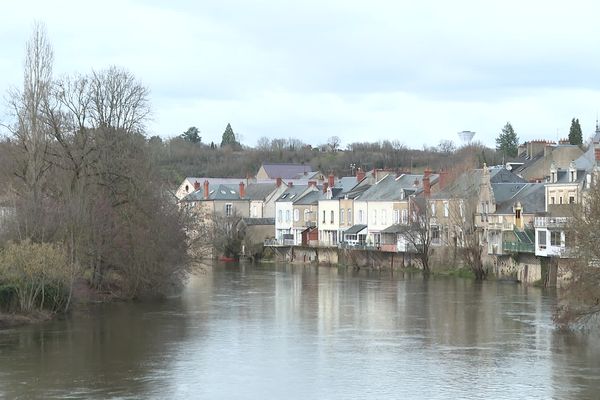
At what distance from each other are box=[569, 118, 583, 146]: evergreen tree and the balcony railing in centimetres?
3611

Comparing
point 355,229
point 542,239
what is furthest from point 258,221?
point 542,239

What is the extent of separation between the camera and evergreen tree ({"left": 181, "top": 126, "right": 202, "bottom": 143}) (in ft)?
640

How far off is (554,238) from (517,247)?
420 cm

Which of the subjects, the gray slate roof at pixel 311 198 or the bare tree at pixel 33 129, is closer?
the bare tree at pixel 33 129

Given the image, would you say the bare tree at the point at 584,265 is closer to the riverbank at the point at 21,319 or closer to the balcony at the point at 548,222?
the balcony at the point at 548,222

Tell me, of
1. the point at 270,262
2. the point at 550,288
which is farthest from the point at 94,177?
the point at 270,262

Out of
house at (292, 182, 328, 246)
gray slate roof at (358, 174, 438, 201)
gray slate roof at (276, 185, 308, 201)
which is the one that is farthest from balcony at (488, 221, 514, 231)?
gray slate roof at (276, 185, 308, 201)

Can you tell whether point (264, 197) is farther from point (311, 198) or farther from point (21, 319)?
point (21, 319)

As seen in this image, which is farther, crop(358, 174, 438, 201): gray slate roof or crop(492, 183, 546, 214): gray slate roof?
crop(358, 174, 438, 201): gray slate roof

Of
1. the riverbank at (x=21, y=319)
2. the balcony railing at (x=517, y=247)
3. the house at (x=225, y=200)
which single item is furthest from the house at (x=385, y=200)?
the riverbank at (x=21, y=319)

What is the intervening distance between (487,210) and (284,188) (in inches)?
1513

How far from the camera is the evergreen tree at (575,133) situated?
95.1m

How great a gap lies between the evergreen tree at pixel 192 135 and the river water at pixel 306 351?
14656cm

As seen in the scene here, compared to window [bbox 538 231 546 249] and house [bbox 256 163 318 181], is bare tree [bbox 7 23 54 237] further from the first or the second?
house [bbox 256 163 318 181]
